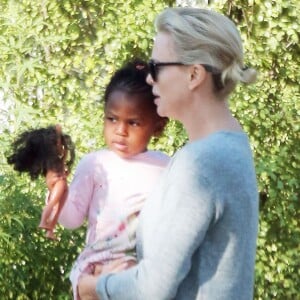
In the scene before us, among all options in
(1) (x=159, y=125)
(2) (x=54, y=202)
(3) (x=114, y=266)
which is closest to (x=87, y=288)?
(3) (x=114, y=266)

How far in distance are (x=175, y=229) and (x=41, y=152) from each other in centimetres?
72

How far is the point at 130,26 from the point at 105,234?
2.86 m

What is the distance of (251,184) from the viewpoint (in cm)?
237

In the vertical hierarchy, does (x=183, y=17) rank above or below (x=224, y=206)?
above

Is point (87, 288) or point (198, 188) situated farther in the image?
point (87, 288)

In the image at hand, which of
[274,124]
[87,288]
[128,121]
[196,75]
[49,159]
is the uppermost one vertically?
[196,75]

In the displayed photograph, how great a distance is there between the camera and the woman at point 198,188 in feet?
7.52

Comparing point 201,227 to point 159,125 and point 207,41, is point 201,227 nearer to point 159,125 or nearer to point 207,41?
point 207,41

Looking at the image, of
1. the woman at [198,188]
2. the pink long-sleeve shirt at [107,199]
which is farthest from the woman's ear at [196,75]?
the pink long-sleeve shirt at [107,199]

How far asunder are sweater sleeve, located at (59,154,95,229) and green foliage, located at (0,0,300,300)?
2.21m

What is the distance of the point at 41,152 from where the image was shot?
9.39 ft

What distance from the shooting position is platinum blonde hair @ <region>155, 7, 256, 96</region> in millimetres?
2391

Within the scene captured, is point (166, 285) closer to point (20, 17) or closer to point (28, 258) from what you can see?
point (28, 258)

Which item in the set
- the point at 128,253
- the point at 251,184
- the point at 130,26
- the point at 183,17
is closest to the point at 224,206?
the point at 251,184
